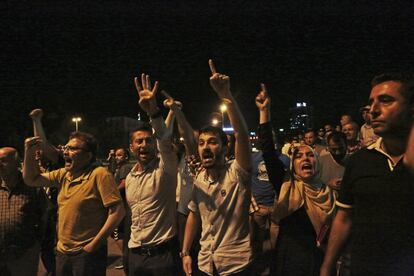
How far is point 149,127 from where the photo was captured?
12.0ft

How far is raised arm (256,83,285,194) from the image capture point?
3.27m

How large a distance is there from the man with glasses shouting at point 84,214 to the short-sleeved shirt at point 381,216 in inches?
82.6

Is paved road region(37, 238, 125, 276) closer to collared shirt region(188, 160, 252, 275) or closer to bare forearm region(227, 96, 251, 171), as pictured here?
collared shirt region(188, 160, 252, 275)

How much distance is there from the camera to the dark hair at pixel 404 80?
2.20 metres

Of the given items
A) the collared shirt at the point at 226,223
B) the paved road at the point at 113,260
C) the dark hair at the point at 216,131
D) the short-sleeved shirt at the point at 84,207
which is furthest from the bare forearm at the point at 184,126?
the paved road at the point at 113,260

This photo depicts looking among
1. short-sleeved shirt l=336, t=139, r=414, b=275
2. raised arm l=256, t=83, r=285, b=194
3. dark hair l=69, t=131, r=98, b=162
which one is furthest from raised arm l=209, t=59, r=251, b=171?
dark hair l=69, t=131, r=98, b=162

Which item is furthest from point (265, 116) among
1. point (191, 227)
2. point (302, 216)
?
point (191, 227)

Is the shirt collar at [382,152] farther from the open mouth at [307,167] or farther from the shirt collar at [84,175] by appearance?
the shirt collar at [84,175]

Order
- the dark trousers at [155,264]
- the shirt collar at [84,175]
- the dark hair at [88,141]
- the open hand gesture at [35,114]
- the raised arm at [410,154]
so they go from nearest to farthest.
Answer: the raised arm at [410,154]
the dark trousers at [155,264]
the shirt collar at [84,175]
the dark hair at [88,141]
the open hand gesture at [35,114]

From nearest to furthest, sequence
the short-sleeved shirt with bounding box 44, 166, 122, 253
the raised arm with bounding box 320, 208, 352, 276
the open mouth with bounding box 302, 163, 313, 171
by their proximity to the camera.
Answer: the raised arm with bounding box 320, 208, 352, 276, the open mouth with bounding box 302, 163, 313, 171, the short-sleeved shirt with bounding box 44, 166, 122, 253

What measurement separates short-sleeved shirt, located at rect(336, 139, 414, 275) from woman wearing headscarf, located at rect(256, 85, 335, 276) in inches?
31.0

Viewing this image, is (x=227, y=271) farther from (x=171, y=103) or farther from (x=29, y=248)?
(x=29, y=248)

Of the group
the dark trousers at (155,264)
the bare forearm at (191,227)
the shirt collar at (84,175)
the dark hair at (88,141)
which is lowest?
the dark trousers at (155,264)

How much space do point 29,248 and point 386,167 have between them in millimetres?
3477
